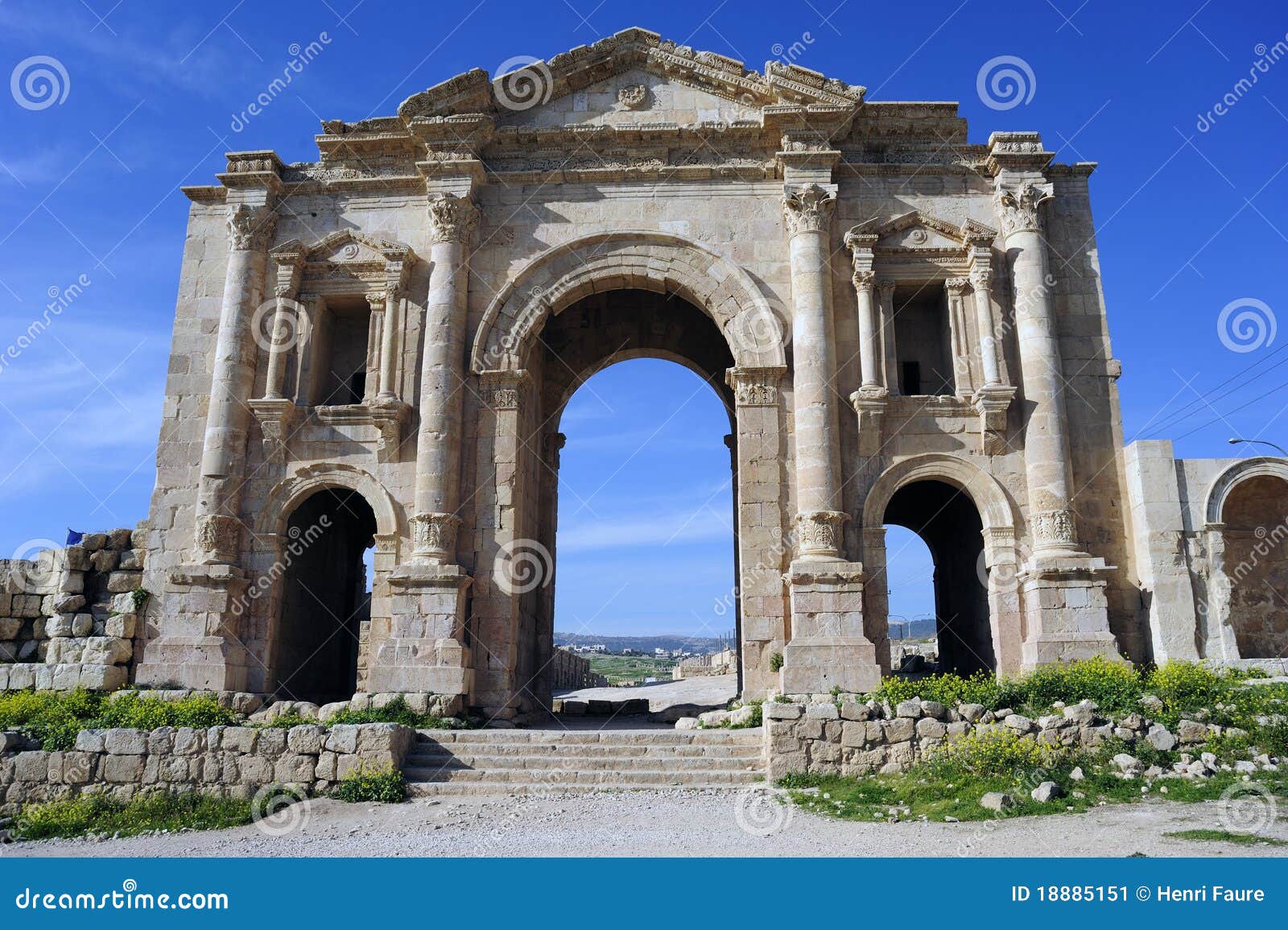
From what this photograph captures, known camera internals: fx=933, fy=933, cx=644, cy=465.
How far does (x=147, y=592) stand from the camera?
1700 cm

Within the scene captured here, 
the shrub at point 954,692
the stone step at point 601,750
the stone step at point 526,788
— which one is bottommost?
the stone step at point 526,788

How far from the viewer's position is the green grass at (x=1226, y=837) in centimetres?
850

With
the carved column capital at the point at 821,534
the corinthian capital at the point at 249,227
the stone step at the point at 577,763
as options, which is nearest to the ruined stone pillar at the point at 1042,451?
the carved column capital at the point at 821,534

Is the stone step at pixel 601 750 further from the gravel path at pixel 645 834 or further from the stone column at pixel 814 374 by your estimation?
the stone column at pixel 814 374

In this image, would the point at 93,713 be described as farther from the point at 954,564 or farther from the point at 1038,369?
the point at 1038,369

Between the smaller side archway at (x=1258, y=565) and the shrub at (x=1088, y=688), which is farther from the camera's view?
the smaller side archway at (x=1258, y=565)

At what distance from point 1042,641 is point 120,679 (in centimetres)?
1585

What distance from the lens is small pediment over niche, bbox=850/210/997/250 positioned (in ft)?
58.4

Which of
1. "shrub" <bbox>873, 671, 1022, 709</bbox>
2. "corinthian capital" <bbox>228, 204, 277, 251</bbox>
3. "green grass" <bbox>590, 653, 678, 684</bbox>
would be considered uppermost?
"corinthian capital" <bbox>228, 204, 277, 251</bbox>

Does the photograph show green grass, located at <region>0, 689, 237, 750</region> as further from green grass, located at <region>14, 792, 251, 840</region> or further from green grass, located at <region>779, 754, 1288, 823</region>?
Result: green grass, located at <region>779, 754, 1288, 823</region>

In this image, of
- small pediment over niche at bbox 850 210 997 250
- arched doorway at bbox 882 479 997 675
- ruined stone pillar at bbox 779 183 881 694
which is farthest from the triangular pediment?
arched doorway at bbox 882 479 997 675

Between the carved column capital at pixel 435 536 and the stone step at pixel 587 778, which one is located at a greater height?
the carved column capital at pixel 435 536

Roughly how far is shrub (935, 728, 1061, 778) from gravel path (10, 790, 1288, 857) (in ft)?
4.82

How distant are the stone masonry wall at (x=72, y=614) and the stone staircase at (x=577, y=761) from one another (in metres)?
6.44
